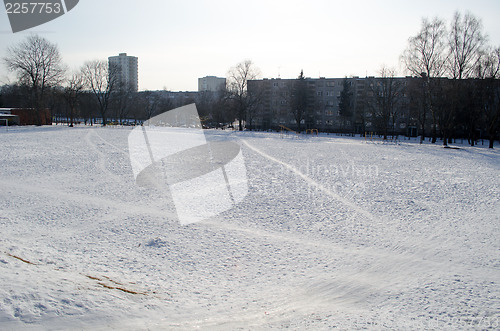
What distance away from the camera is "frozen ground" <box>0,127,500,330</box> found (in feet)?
16.3

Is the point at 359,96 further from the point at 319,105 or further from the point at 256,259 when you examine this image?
the point at 256,259

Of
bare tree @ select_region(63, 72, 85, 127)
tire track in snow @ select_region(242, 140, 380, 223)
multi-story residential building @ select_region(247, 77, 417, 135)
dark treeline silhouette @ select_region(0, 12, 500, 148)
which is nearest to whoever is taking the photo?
tire track in snow @ select_region(242, 140, 380, 223)

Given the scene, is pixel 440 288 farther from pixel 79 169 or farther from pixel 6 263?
pixel 79 169

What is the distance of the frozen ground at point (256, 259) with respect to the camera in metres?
4.97

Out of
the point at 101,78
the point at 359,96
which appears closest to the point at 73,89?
the point at 101,78

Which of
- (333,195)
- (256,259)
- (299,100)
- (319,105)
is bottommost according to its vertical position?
(256,259)

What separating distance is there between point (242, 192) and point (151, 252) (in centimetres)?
620

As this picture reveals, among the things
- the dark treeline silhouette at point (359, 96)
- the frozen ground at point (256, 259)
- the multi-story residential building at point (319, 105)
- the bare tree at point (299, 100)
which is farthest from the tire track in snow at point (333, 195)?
the multi-story residential building at point (319, 105)

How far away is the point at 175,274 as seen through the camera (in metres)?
6.55

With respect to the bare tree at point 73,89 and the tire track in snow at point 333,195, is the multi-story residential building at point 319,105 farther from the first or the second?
the tire track in snow at point 333,195

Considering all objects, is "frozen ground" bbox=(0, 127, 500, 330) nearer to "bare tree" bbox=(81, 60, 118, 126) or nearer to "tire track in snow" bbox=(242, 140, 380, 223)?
"tire track in snow" bbox=(242, 140, 380, 223)

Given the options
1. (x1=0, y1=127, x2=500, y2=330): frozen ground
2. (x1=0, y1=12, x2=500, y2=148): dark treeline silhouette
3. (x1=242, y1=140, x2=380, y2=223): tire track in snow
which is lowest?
(x1=0, y1=127, x2=500, y2=330): frozen ground

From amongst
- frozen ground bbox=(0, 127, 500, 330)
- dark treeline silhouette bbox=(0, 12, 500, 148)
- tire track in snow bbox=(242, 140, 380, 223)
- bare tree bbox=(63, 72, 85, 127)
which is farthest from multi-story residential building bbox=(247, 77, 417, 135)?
frozen ground bbox=(0, 127, 500, 330)

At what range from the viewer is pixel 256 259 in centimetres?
736
